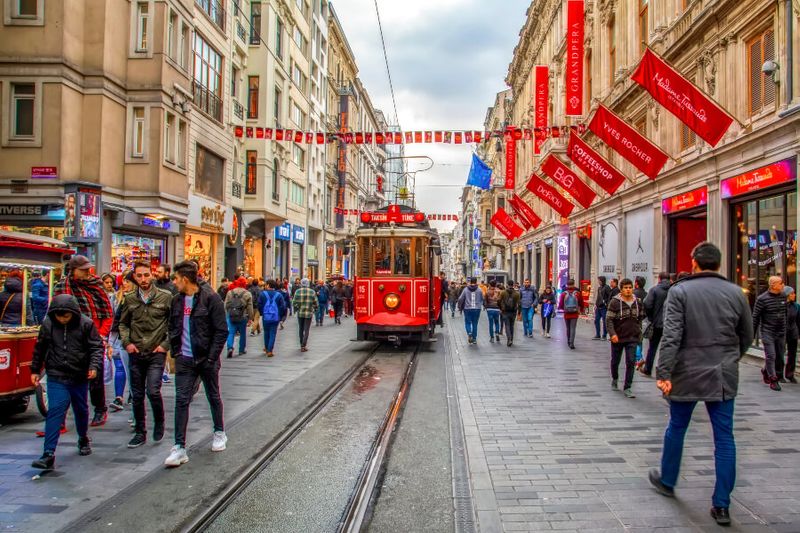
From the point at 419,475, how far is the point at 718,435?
247 cm

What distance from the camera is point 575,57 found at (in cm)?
2758

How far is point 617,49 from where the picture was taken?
23844 mm

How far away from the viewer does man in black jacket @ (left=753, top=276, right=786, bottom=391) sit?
9820 mm

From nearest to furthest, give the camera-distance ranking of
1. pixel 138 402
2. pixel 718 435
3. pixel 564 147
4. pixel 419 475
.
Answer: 1. pixel 718 435
2. pixel 419 475
3. pixel 138 402
4. pixel 564 147

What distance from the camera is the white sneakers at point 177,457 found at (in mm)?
5746

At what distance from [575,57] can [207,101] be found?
51.4 ft

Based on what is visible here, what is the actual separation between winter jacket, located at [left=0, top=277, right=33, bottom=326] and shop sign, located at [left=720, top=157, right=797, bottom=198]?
13.1 m

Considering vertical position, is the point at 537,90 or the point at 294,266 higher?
the point at 537,90

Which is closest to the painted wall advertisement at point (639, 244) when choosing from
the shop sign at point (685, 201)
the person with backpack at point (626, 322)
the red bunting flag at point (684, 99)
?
the shop sign at point (685, 201)

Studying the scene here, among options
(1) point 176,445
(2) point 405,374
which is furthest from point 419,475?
(2) point 405,374

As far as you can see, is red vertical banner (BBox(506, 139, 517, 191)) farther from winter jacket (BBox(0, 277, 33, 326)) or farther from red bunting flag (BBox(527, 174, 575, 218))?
winter jacket (BBox(0, 277, 33, 326))

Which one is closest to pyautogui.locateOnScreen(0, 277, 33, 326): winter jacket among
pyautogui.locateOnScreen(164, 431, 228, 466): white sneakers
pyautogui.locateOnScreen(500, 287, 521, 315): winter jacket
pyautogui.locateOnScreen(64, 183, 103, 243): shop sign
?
pyautogui.locateOnScreen(164, 431, 228, 466): white sneakers

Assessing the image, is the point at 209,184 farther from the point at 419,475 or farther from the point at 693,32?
the point at 419,475

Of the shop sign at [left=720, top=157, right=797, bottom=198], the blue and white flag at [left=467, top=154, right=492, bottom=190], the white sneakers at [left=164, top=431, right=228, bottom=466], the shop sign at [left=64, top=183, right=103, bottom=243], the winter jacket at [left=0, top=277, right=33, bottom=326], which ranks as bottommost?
the white sneakers at [left=164, top=431, right=228, bottom=466]
